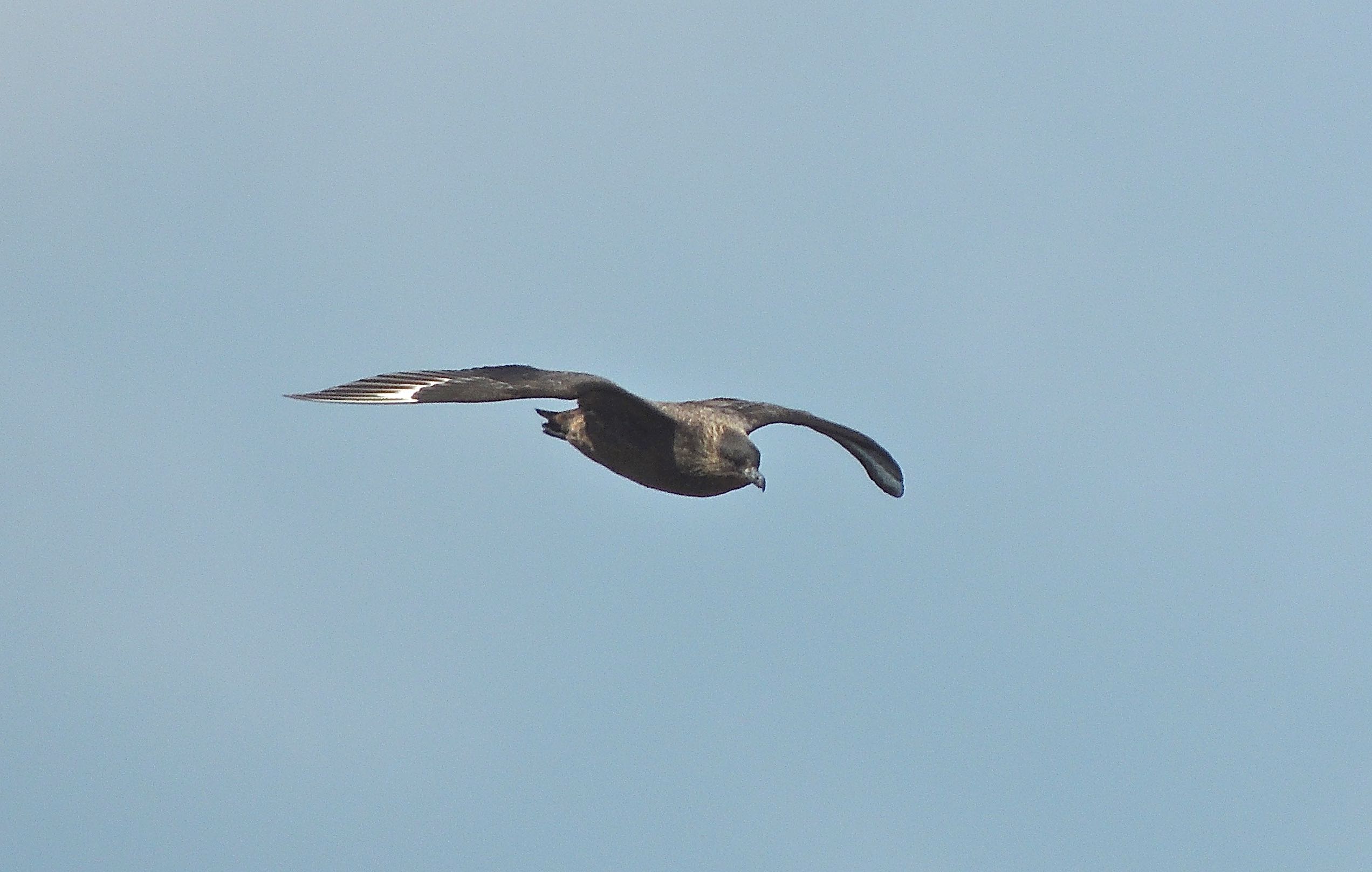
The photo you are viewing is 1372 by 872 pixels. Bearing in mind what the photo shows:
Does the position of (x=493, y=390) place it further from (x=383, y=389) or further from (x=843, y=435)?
(x=843, y=435)

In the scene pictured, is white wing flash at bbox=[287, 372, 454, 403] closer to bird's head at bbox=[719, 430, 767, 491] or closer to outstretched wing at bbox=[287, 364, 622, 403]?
outstretched wing at bbox=[287, 364, 622, 403]

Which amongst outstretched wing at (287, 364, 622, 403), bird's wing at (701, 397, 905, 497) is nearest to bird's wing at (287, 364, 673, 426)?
outstretched wing at (287, 364, 622, 403)

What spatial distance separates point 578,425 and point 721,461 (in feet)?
3.99

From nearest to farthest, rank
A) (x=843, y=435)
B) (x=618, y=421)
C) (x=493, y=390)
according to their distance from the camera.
Answer: (x=493, y=390)
(x=618, y=421)
(x=843, y=435)

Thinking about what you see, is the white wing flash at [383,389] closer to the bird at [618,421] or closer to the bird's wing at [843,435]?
the bird at [618,421]

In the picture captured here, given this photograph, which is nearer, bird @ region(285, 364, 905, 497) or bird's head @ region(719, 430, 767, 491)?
bird @ region(285, 364, 905, 497)

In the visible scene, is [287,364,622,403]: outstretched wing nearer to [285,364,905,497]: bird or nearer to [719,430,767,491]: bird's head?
[285,364,905,497]: bird

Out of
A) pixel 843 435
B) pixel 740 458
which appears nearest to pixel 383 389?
pixel 740 458

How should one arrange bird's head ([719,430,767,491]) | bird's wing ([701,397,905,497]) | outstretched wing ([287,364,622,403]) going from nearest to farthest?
outstretched wing ([287,364,622,403]) < bird's head ([719,430,767,491]) < bird's wing ([701,397,905,497])

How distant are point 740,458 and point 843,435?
2734 millimetres

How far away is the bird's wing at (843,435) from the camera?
16781 mm

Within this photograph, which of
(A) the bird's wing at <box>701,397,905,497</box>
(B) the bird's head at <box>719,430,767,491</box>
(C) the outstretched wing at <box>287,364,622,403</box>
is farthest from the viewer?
(A) the bird's wing at <box>701,397,905,497</box>

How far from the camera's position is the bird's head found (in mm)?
15117

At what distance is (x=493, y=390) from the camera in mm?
14078
